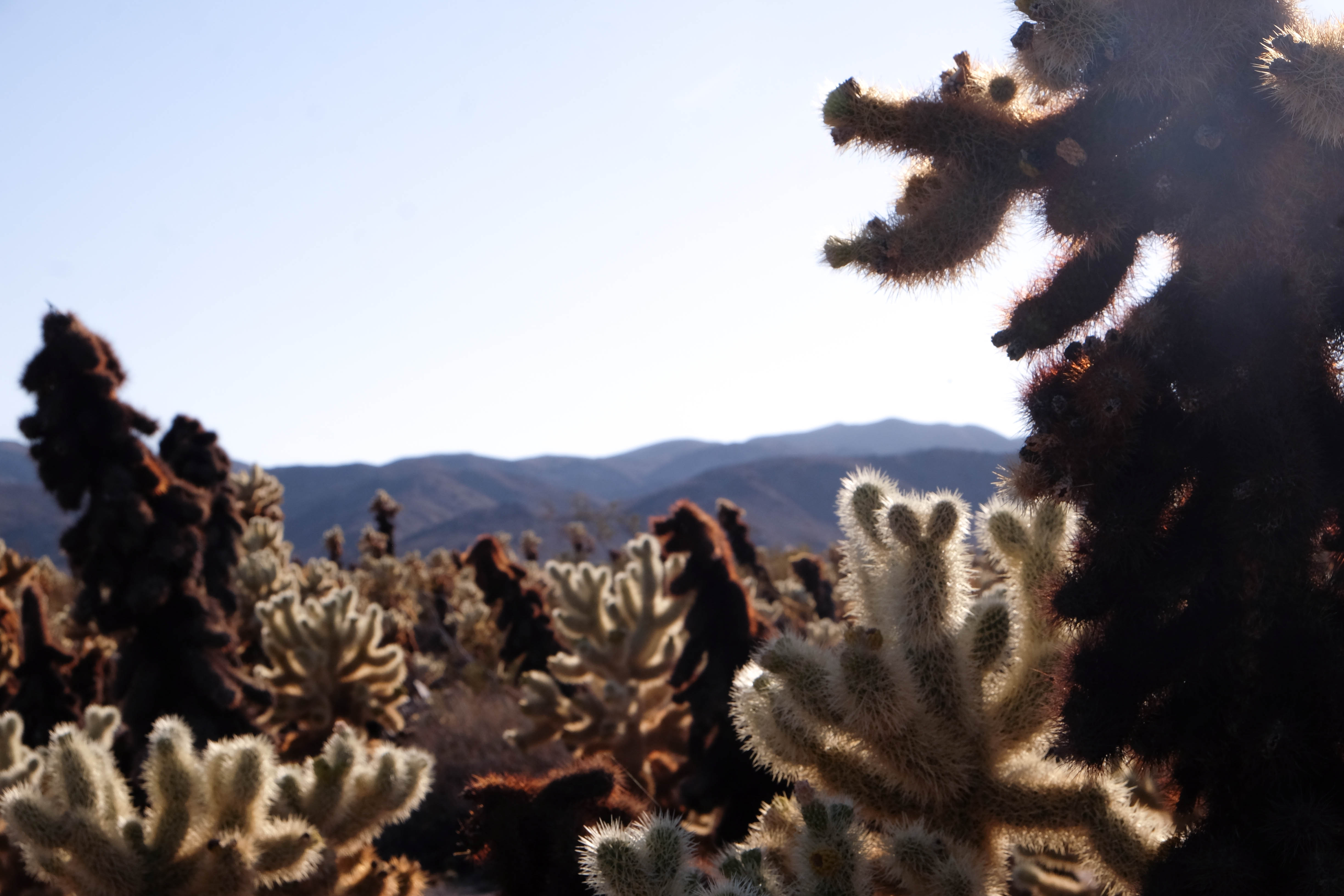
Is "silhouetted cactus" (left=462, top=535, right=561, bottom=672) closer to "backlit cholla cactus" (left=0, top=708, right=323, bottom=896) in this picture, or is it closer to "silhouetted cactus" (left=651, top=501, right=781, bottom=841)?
"silhouetted cactus" (left=651, top=501, right=781, bottom=841)

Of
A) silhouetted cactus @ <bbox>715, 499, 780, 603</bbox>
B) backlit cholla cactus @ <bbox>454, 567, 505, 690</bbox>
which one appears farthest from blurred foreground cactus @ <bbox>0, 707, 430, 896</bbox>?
backlit cholla cactus @ <bbox>454, 567, 505, 690</bbox>

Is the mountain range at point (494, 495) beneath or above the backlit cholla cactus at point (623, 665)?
above

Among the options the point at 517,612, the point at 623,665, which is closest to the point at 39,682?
the point at 623,665

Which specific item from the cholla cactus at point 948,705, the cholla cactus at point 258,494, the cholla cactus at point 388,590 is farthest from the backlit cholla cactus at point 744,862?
the cholla cactus at point 258,494

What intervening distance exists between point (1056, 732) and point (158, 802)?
148 inches

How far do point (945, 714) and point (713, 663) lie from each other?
5.00 m

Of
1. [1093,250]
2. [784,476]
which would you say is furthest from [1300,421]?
[784,476]

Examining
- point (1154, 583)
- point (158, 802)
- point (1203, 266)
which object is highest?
point (1203, 266)

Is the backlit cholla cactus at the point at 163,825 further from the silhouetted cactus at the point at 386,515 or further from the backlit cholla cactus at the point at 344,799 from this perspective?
the silhouetted cactus at the point at 386,515

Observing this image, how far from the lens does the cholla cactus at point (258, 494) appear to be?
20922 millimetres

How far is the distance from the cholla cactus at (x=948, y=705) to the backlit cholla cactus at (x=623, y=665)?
598cm

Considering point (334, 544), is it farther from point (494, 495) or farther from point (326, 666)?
point (494, 495)

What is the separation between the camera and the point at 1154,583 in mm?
2592

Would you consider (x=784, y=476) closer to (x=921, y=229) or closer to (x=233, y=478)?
(x=233, y=478)
